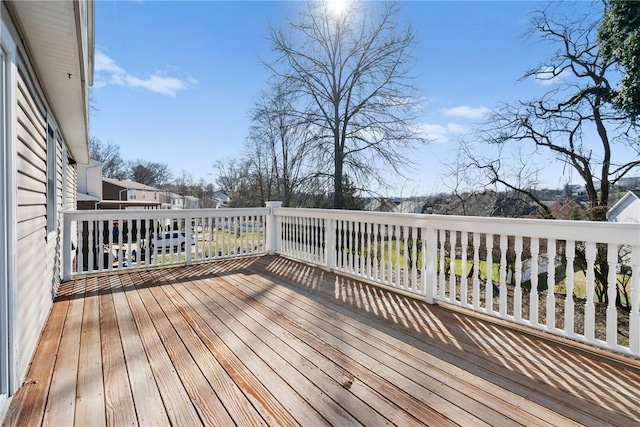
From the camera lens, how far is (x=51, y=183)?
3.57m

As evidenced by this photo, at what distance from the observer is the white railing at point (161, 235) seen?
4242 millimetres

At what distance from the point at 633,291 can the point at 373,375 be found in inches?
69.5

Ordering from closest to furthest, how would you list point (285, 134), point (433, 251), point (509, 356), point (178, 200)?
point (509, 356) < point (433, 251) < point (285, 134) < point (178, 200)

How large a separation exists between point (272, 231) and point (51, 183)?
3250 mm

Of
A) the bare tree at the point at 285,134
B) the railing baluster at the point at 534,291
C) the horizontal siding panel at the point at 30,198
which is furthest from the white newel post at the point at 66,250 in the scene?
the bare tree at the point at 285,134

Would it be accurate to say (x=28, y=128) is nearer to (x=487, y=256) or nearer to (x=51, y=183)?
(x=51, y=183)

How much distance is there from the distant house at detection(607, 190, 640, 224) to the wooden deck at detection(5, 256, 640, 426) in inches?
272

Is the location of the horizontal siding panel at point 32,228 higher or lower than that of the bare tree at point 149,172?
lower

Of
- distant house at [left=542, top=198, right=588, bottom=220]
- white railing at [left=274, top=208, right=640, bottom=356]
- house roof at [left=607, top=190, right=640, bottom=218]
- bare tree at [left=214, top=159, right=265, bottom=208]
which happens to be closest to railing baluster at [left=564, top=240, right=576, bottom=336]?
white railing at [left=274, top=208, right=640, bottom=356]

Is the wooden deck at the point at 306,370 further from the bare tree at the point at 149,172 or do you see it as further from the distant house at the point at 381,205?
the bare tree at the point at 149,172

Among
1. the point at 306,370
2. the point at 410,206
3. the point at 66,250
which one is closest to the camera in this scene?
the point at 306,370

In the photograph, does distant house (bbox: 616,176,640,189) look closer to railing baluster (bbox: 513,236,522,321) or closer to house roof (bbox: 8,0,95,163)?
railing baluster (bbox: 513,236,522,321)

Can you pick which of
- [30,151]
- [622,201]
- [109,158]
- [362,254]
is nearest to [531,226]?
[362,254]

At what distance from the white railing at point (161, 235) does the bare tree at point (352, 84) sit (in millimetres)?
4588
